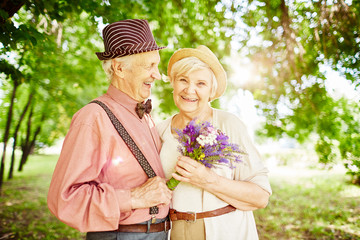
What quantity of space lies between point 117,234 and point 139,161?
Result: 0.60 metres

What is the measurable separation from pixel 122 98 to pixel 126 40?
0.53m

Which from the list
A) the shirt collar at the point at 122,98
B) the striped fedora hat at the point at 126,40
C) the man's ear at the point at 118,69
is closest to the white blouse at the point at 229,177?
the shirt collar at the point at 122,98

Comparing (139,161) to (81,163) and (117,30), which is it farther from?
(117,30)

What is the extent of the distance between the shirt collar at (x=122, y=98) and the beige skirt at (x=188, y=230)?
1165mm

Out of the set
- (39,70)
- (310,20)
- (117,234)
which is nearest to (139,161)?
(117,234)

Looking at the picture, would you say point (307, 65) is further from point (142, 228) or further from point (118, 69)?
point (142, 228)

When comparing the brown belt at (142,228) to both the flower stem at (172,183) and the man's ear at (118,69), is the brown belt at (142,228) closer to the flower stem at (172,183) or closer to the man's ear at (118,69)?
the flower stem at (172,183)

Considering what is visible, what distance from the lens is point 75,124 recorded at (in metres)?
1.99

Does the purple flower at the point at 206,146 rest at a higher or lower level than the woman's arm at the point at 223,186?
higher

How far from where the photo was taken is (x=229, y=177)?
101 inches

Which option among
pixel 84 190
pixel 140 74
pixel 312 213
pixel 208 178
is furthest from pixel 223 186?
pixel 312 213

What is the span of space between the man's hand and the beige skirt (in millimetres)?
523

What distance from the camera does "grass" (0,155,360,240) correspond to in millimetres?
6695

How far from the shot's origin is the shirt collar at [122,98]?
2.35 metres
